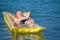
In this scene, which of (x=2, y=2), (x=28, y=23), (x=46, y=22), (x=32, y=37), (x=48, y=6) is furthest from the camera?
(x=2, y=2)

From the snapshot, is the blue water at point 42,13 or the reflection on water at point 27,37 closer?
the reflection on water at point 27,37

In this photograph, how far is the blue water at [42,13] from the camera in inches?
182

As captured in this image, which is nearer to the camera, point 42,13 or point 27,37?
point 27,37

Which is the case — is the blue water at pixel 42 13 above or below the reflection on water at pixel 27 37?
below

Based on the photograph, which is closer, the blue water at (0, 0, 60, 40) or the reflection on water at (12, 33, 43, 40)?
the reflection on water at (12, 33, 43, 40)

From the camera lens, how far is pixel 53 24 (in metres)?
5.35

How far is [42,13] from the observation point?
685 cm

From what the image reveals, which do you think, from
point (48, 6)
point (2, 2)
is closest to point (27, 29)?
point (48, 6)

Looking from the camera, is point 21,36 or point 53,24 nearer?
point 21,36

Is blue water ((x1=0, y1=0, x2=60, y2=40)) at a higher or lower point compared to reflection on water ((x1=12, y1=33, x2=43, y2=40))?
lower

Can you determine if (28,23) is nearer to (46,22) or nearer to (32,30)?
(32,30)

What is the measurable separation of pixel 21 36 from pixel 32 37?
19 centimetres

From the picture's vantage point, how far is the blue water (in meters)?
4.63

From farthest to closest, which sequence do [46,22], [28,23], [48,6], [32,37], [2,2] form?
[2,2] < [48,6] < [46,22] < [28,23] < [32,37]
